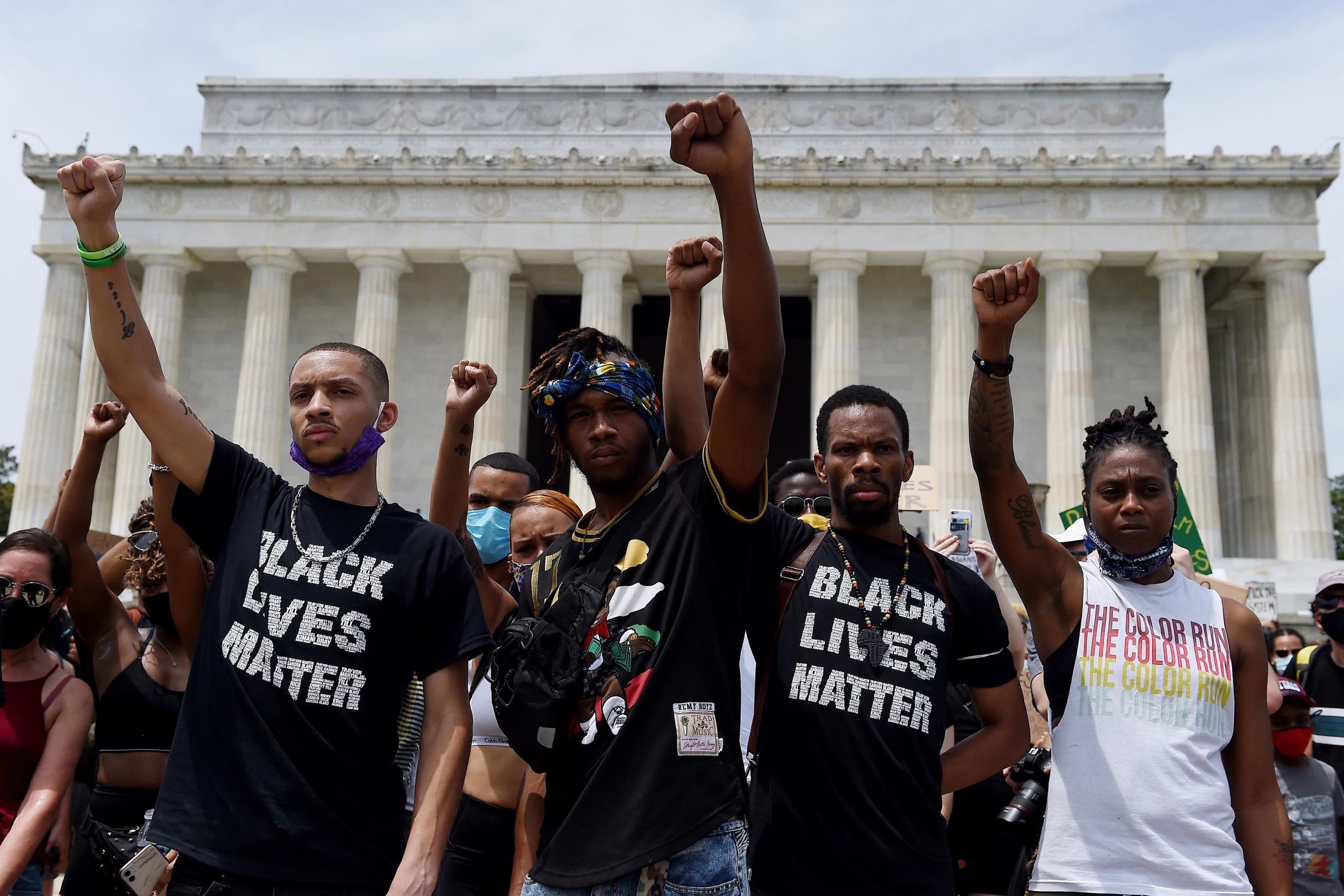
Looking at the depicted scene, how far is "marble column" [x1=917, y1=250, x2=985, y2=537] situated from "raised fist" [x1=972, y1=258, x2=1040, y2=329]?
28660mm

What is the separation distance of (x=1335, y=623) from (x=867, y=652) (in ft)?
19.1

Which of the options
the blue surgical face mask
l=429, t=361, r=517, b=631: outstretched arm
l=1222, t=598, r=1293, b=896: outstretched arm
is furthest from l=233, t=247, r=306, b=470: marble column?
l=1222, t=598, r=1293, b=896: outstretched arm

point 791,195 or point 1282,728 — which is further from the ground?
point 791,195

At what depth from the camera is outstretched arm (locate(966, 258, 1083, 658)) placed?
4.29 metres

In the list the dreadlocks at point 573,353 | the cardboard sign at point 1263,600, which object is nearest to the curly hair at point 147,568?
the dreadlocks at point 573,353

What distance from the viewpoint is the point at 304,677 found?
11.4ft

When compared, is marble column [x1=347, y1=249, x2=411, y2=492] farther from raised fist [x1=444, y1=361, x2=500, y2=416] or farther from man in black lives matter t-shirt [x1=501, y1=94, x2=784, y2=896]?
man in black lives matter t-shirt [x1=501, y1=94, x2=784, y2=896]

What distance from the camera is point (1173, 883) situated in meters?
3.91

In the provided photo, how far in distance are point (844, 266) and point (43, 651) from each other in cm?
3089

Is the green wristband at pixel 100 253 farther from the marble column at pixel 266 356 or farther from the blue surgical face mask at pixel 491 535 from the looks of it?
the marble column at pixel 266 356

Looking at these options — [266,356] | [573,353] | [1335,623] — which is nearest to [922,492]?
[1335,623]

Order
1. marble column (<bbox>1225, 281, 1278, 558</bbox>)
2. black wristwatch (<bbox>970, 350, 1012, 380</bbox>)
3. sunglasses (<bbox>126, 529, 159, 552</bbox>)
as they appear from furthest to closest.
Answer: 1. marble column (<bbox>1225, 281, 1278, 558</bbox>)
2. sunglasses (<bbox>126, 529, 159, 552</bbox>)
3. black wristwatch (<bbox>970, 350, 1012, 380</bbox>)

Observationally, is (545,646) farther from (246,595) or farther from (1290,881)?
(1290,881)

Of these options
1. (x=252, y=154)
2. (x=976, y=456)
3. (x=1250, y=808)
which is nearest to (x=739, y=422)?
(x=976, y=456)
